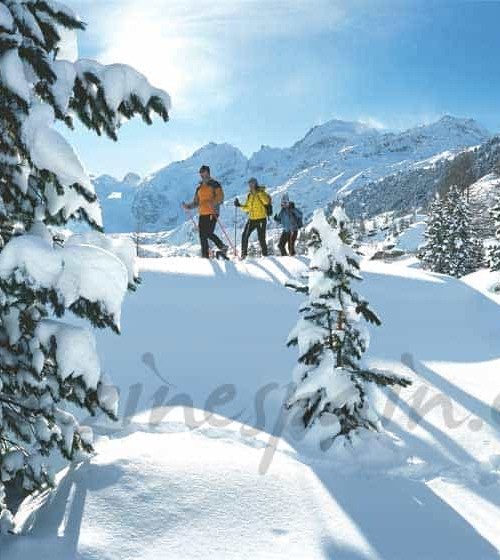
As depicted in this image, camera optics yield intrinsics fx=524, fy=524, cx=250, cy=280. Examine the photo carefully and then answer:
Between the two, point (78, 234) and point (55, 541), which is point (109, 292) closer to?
point (78, 234)

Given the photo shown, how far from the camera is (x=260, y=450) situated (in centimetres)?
502

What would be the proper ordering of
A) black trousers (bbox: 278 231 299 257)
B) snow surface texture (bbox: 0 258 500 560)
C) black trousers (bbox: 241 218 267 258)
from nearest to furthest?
snow surface texture (bbox: 0 258 500 560) → black trousers (bbox: 241 218 267 258) → black trousers (bbox: 278 231 299 257)

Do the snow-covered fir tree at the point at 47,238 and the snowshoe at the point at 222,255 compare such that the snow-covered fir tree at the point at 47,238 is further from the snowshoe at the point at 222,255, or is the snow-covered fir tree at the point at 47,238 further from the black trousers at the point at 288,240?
the black trousers at the point at 288,240

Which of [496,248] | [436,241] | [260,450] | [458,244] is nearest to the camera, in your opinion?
[260,450]

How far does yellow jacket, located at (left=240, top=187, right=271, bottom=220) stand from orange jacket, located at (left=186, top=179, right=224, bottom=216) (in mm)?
1063

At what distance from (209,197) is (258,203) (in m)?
1.49

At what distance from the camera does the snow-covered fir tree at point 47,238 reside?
8.68ft

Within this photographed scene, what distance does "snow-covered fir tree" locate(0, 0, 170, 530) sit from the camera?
2.64m

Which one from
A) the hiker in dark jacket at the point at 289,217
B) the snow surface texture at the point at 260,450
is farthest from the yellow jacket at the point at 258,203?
the snow surface texture at the point at 260,450

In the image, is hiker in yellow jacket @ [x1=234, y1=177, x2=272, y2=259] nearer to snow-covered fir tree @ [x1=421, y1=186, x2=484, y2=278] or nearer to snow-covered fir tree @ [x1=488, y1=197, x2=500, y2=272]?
snow-covered fir tree @ [x1=488, y1=197, x2=500, y2=272]

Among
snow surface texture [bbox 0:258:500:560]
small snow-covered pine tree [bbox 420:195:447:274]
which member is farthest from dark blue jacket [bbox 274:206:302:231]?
small snow-covered pine tree [bbox 420:195:447:274]

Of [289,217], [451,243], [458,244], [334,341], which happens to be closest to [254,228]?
[289,217]

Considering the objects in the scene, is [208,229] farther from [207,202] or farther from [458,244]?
[458,244]

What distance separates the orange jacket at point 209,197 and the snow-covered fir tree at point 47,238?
804 cm
